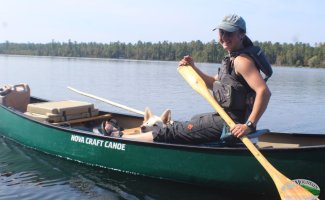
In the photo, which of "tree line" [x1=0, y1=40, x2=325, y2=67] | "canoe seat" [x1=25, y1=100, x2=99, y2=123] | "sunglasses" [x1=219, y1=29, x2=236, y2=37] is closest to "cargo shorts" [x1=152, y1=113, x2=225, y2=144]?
"sunglasses" [x1=219, y1=29, x2=236, y2=37]

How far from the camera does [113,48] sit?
432 feet

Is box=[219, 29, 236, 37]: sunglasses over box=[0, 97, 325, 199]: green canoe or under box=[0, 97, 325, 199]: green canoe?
over

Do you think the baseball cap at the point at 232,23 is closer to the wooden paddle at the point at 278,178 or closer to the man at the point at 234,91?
the man at the point at 234,91

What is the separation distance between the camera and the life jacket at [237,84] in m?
5.35

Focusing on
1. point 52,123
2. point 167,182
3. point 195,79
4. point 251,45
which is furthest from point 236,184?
point 52,123

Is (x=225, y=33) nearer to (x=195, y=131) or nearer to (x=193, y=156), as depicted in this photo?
(x=195, y=131)

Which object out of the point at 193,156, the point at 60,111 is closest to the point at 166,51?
the point at 60,111

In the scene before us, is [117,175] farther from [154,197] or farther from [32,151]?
[32,151]

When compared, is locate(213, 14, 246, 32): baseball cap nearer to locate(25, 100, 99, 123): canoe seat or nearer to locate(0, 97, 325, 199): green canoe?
locate(0, 97, 325, 199): green canoe

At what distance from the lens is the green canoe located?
5.79 metres

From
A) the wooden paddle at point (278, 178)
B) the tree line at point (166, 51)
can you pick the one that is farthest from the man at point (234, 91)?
the tree line at point (166, 51)

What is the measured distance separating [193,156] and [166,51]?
383ft

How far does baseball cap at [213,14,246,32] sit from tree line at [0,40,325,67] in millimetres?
77542

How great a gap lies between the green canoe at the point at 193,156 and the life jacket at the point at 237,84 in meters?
0.69
